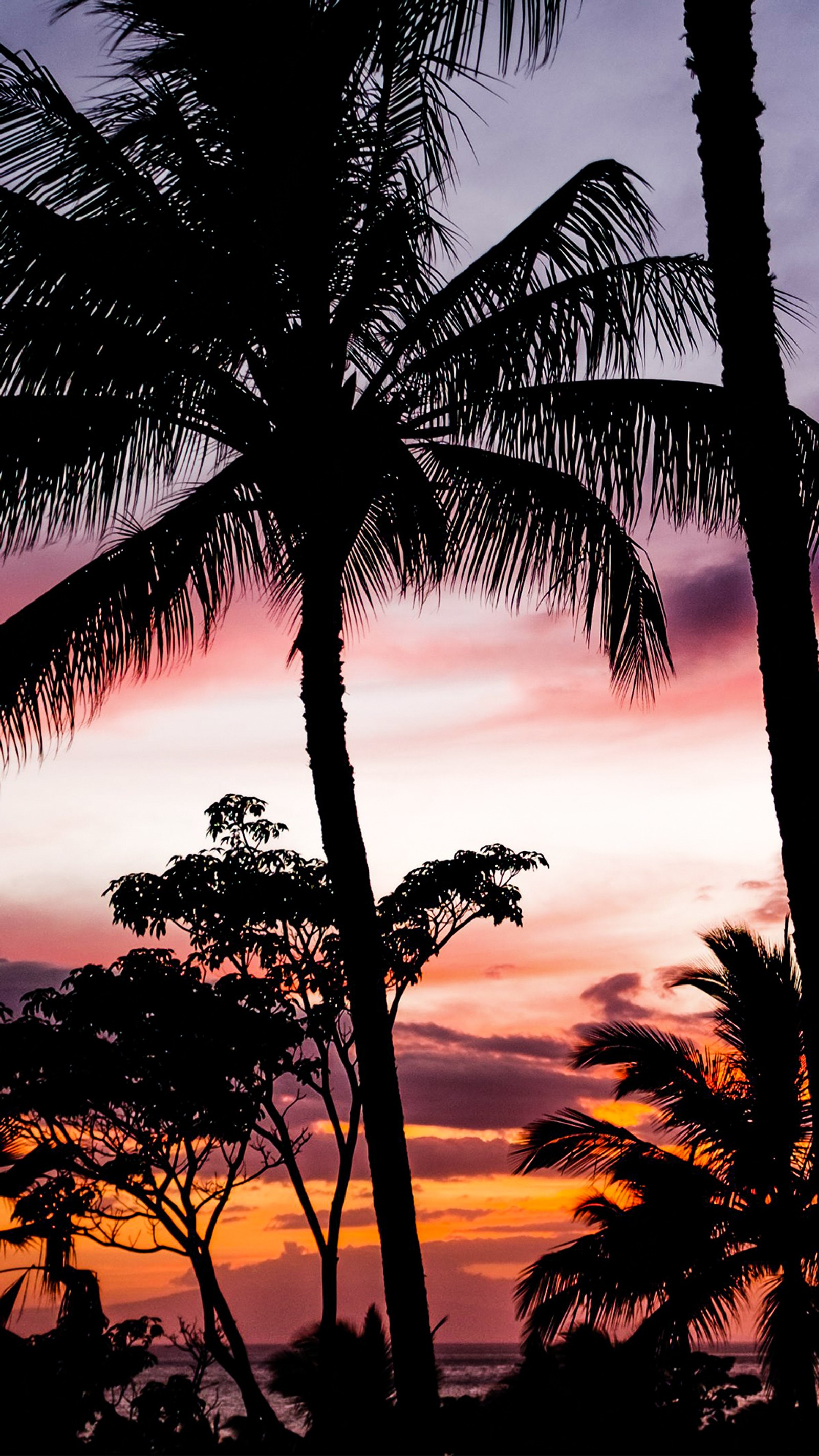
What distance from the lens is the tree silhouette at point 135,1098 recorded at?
1522 cm

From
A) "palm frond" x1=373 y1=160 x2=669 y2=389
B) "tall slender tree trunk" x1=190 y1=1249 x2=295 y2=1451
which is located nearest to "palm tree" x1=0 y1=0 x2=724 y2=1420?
"palm frond" x1=373 y1=160 x2=669 y2=389

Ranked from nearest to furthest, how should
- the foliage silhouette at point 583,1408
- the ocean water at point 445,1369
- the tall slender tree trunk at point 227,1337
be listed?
the foliage silhouette at point 583,1408, the tall slender tree trunk at point 227,1337, the ocean water at point 445,1369

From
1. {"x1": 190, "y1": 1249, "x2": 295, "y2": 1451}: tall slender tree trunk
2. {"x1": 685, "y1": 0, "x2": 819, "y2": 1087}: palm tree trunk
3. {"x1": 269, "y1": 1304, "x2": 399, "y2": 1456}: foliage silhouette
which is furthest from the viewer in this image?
{"x1": 190, "y1": 1249, "x2": 295, "y2": 1451}: tall slender tree trunk

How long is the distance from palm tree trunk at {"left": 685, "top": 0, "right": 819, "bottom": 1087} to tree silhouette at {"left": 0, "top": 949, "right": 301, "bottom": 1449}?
38.9ft

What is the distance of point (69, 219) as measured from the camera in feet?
26.5

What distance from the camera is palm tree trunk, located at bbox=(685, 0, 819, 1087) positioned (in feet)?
15.2

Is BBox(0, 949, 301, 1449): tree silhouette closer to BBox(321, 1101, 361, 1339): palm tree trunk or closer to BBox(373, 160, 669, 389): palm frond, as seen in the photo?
BBox(321, 1101, 361, 1339): palm tree trunk

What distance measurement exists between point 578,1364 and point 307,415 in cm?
1072

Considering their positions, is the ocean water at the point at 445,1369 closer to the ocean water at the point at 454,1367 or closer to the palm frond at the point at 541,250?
the ocean water at the point at 454,1367

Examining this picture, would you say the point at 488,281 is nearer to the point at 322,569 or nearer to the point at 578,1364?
the point at 322,569

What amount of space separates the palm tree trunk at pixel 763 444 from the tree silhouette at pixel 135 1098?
1186 centimetres

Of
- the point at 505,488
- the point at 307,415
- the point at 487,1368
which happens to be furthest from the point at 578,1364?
the point at 487,1368

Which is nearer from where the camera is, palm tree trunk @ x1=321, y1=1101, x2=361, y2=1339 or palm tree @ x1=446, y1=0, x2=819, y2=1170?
palm tree @ x1=446, y1=0, x2=819, y2=1170

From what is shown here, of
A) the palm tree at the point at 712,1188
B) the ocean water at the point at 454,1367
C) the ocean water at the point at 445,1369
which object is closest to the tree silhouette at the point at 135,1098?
the palm tree at the point at 712,1188
